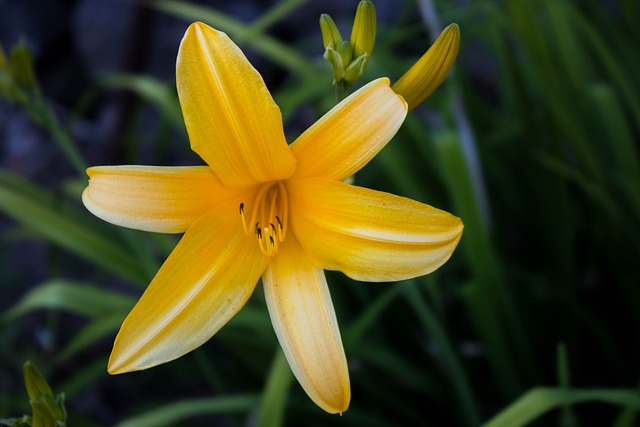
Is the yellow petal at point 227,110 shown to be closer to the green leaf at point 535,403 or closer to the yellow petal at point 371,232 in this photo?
the yellow petal at point 371,232

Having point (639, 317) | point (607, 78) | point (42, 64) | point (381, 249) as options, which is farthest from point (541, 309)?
point (42, 64)

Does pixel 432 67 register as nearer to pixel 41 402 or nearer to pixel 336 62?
pixel 336 62

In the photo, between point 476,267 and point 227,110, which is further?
point 476,267

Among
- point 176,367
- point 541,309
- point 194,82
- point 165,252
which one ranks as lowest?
point 176,367

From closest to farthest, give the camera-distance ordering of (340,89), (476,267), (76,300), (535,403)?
1. (340,89)
2. (535,403)
3. (476,267)
4. (76,300)

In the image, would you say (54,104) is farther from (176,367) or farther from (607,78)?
(607,78)

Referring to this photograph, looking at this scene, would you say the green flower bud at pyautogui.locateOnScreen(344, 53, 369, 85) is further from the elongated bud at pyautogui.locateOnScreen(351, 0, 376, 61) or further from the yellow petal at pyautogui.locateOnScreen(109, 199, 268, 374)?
the yellow petal at pyautogui.locateOnScreen(109, 199, 268, 374)

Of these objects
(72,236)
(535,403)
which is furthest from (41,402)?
(72,236)
